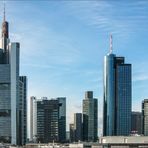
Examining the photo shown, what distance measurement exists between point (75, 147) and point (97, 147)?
14814mm

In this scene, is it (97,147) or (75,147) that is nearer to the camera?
(97,147)

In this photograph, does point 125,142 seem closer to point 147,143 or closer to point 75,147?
point 147,143

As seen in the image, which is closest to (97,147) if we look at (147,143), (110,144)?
(110,144)

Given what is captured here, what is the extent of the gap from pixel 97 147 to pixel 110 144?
472 centimetres

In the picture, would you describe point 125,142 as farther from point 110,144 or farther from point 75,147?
point 75,147

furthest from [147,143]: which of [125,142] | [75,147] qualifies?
[75,147]

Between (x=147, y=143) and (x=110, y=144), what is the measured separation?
12227 millimetres

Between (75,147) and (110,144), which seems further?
(75,147)

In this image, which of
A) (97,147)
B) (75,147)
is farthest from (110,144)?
(75,147)

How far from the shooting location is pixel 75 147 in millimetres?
199875

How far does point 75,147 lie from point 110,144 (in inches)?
736

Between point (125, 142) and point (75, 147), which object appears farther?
point (75, 147)

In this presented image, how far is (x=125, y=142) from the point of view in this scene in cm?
18600

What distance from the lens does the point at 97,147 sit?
614ft
